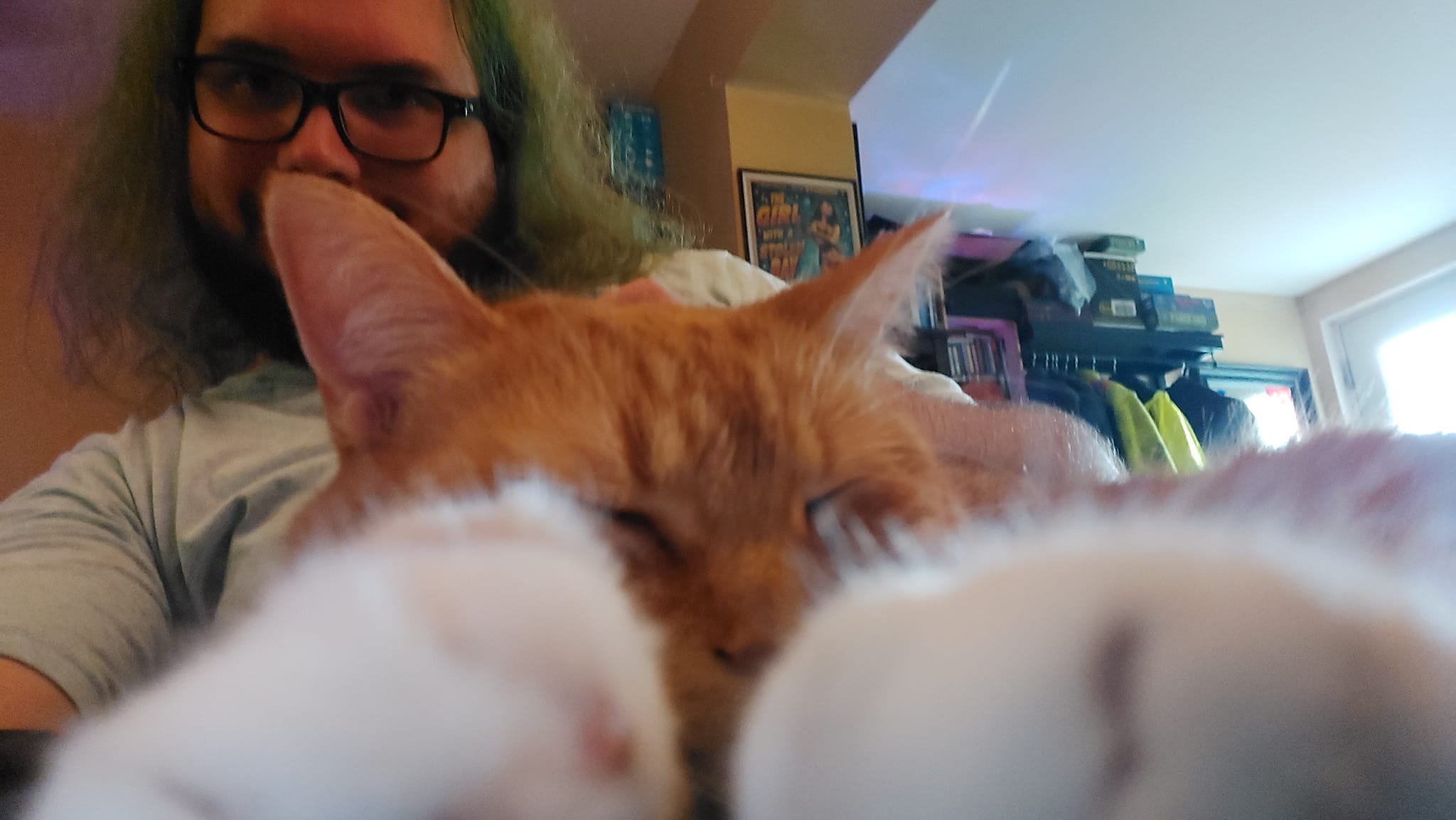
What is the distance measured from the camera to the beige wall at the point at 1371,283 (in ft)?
9.89

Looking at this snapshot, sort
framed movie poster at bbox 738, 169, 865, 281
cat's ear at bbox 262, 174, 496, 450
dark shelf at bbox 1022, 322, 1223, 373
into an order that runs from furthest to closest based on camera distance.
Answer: dark shelf at bbox 1022, 322, 1223, 373 → framed movie poster at bbox 738, 169, 865, 281 → cat's ear at bbox 262, 174, 496, 450

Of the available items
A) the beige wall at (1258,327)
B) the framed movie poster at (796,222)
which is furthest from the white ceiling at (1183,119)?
the framed movie poster at (796,222)

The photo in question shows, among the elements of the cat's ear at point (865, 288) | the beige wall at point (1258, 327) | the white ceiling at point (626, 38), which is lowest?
the cat's ear at point (865, 288)

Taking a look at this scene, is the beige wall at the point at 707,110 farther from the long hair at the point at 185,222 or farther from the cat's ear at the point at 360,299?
the cat's ear at the point at 360,299

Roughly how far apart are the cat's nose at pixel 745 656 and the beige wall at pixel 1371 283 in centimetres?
324

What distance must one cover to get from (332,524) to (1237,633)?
42 cm

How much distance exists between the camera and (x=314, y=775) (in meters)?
0.15

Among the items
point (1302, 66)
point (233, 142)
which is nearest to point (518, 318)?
point (233, 142)

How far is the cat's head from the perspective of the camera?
1.20ft

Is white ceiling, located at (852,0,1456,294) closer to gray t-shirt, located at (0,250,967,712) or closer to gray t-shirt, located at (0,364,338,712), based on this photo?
gray t-shirt, located at (0,250,967,712)

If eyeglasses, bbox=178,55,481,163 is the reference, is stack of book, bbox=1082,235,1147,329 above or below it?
above

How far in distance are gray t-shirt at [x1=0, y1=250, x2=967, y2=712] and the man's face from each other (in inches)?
9.1

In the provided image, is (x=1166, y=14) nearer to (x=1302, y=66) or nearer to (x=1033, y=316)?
(x=1302, y=66)

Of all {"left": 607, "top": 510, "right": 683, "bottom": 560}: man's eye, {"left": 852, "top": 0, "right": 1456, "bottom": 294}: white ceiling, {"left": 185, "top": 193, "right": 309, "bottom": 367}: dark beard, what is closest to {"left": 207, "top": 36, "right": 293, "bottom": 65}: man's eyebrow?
{"left": 185, "top": 193, "right": 309, "bottom": 367}: dark beard
